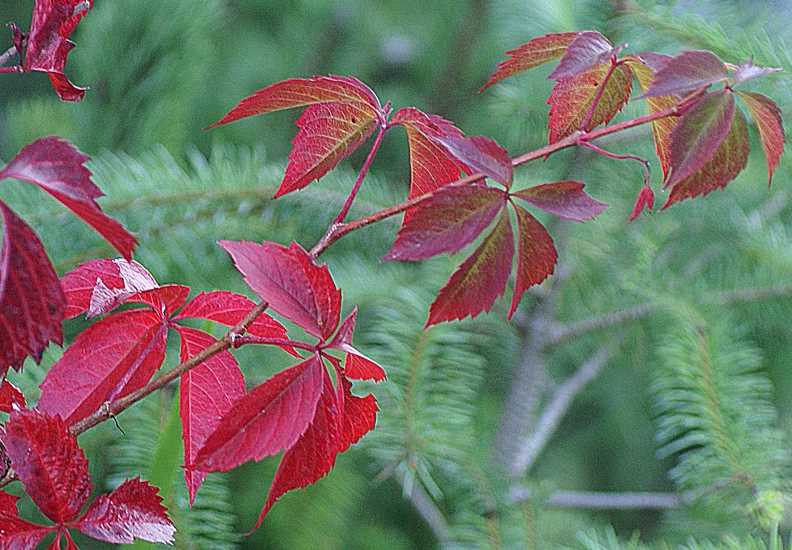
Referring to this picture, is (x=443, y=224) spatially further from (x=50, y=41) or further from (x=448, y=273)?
(x=448, y=273)

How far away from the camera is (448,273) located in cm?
39

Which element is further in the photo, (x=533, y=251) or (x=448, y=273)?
(x=448, y=273)

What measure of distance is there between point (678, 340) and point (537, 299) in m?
0.10

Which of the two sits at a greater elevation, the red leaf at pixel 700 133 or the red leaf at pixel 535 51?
the red leaf at pixel 535 51

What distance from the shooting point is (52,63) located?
0.15m

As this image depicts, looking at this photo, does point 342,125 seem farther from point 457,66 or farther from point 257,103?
point 457,66

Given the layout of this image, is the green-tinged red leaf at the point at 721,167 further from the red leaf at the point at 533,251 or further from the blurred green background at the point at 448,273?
the blurred green background at the point at 448,273

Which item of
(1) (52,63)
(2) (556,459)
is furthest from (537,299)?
(1) (52,63)

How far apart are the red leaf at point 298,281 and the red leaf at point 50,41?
0.04m

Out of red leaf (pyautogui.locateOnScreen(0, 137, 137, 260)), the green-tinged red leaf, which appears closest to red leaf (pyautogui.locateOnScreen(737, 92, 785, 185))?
the green-tinged red leaf

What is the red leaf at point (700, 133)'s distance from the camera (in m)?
0.15

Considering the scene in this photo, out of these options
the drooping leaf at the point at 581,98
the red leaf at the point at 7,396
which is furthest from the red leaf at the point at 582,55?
the red leaf at the point at 7,396

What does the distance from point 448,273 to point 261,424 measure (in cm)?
26

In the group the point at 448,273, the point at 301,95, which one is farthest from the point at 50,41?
the point at 448,273
